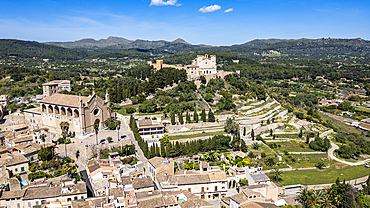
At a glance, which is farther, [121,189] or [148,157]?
[148,157]

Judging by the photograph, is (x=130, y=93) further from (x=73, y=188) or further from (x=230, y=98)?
(x=73, y=188)

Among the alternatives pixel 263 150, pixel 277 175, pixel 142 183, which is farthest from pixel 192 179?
pixel 263 150

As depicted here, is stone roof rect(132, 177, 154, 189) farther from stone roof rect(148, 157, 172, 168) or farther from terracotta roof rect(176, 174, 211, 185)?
terracotta roof rect(176, 174, 211, 185)

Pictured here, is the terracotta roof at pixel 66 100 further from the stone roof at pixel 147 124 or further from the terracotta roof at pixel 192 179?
the terracotta roof at pixel 192 179

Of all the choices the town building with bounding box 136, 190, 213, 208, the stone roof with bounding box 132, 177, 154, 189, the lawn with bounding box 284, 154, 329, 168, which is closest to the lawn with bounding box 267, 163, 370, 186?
the lawn with bounding box 284, 154, 329, 168

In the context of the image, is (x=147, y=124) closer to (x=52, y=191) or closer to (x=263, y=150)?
(x=52, y=191)

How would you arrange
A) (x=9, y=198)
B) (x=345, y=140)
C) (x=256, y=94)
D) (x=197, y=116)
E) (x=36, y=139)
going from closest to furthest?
(x=9, y=198)
(x=36, y=139)
(x=197, y=116)
(x=345, y=140)
(x=256, y=94)

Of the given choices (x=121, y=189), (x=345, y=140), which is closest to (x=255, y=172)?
(x=121, y=189)
